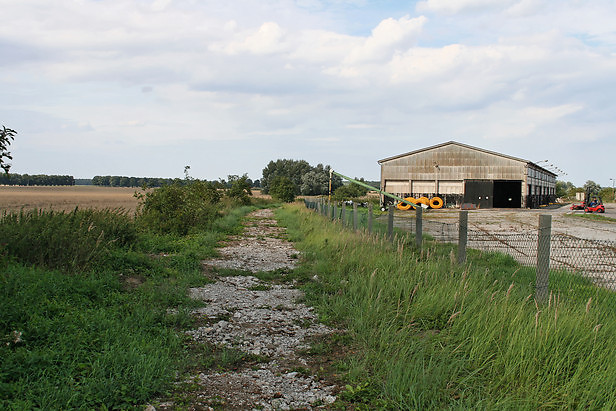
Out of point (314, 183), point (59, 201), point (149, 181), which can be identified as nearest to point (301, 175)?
point (314, 183)

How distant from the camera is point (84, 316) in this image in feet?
16.4

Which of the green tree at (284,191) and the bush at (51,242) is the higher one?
the green tree at (284,191)

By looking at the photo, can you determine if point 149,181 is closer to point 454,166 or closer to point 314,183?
point 454,166

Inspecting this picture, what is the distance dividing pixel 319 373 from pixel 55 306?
315 cm

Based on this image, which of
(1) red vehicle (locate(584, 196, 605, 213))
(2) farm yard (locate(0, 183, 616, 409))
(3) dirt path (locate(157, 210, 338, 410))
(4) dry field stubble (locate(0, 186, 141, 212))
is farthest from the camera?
(1) red vehicle (locate(584, 196, 605, 213))

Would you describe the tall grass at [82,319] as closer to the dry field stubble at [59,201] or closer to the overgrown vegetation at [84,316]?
the overgrown vegetation at [84,316]

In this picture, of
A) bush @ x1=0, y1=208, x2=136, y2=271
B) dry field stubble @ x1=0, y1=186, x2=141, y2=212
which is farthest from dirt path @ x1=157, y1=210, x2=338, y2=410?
dry field stubble @ x1=0, y1=186, x2=141, y2=212

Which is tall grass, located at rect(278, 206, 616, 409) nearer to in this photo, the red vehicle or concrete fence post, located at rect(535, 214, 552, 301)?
concrete fence post, located at rect(535, 214, 552, 301)

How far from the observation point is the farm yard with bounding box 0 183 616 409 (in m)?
3.50

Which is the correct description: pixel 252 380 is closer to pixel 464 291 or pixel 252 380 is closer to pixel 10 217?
pixel 464 291

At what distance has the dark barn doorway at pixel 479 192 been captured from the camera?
4164 centimetres

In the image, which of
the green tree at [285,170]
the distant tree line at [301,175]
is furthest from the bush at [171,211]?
the green tree at [285,170]

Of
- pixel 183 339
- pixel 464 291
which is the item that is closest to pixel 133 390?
pixel 183 339

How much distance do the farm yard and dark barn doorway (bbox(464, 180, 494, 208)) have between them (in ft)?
117
